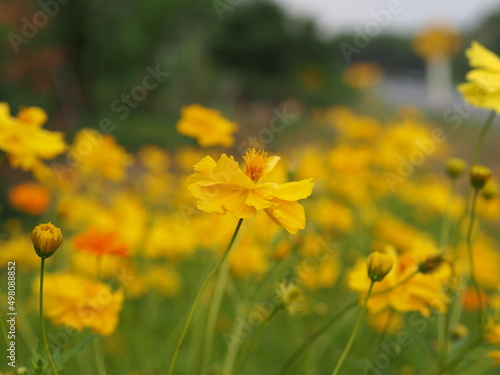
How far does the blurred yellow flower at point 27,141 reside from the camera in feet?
2.25

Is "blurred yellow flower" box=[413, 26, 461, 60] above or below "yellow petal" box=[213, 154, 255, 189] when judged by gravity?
below

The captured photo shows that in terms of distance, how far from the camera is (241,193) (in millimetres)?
476

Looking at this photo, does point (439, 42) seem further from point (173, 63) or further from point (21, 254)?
point (21, 254)

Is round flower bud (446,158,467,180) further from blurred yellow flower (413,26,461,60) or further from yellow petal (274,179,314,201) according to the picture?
Answer: blurred yellow flower (413,26,461,60)

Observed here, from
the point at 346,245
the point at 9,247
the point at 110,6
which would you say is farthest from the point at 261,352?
the point at 110,6

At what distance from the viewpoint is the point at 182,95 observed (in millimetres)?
7988

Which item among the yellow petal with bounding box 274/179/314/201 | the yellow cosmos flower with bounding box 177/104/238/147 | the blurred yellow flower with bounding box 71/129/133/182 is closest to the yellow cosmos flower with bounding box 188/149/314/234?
the yellow petal with bounding box 274/179/314/201

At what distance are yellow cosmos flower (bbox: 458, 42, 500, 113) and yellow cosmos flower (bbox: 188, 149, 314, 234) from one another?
0.29 metres

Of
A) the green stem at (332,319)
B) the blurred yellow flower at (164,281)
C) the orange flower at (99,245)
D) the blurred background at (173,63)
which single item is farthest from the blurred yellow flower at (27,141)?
the blurred background at (173,63)

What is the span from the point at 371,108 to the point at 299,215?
9.07 metres

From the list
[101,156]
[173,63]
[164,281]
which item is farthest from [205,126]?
[173,63]

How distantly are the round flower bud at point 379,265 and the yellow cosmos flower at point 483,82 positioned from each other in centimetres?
24

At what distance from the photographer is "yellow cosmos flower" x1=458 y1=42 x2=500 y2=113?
26.2 inches

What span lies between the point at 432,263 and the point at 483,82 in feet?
0.83
